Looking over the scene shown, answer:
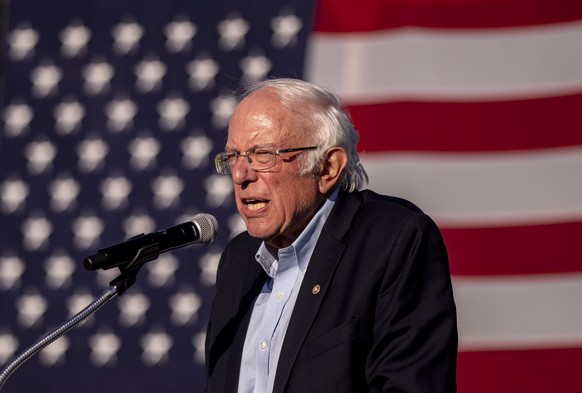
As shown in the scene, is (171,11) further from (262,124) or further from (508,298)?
(262,124)

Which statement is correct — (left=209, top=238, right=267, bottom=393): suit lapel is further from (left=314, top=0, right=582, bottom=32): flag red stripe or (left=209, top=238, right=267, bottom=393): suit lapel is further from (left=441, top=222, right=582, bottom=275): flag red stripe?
(left=314, top=0, right=582, bottom=32): flag red stripe

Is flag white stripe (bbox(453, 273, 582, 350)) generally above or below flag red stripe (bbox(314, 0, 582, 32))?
below

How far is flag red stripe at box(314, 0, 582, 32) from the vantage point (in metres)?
3.82

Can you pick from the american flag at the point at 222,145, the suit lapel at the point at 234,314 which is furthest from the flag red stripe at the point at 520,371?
the suit lapel at the point at 234,314

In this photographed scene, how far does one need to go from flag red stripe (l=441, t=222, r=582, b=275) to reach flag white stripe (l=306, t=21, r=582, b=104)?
516mm

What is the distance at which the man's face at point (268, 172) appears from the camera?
7.57 feet

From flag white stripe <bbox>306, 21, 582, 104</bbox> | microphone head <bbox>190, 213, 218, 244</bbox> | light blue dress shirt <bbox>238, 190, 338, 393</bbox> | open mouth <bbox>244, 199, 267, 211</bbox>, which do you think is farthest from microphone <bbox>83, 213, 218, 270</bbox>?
flag white stripe <bbox>306, 21, 582, 104</bbox>

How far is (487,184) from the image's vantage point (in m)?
3.80

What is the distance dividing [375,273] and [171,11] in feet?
7.98

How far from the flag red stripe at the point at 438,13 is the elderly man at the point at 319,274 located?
163 cm

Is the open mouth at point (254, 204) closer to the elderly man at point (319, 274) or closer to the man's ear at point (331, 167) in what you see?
the elderly man at point (319, 274)

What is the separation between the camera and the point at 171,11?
14.1ft

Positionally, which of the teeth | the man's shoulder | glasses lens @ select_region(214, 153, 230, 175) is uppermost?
glasses lens @ select_region(214, 153, 230, 175)

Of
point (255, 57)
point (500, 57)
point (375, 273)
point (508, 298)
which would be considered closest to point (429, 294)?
point (375, 273)
